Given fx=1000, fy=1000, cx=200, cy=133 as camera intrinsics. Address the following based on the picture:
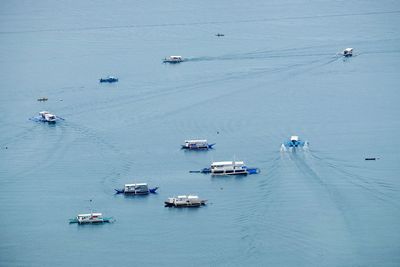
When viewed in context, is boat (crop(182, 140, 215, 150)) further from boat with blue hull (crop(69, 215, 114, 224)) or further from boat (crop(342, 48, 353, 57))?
boat (crop(342, 48, 353, 57))

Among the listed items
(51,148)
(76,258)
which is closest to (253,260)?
(76,258)

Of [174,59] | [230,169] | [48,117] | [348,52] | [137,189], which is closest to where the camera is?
[137,189]

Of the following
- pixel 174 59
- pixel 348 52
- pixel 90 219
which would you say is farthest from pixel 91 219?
pixel 348 52

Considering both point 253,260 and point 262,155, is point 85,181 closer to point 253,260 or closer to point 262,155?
point 262,155

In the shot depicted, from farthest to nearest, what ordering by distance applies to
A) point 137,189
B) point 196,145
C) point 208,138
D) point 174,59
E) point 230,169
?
point 174,59 < point 208,138 < point 196,145 < point 230,169 < point 137,189

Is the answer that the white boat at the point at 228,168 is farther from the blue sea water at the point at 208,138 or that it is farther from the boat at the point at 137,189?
the boat at the point at 137,189

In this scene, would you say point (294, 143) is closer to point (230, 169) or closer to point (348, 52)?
point (230, 169)

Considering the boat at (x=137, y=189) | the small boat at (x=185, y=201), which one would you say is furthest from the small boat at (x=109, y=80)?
the small boat at (x=185, y=201)
